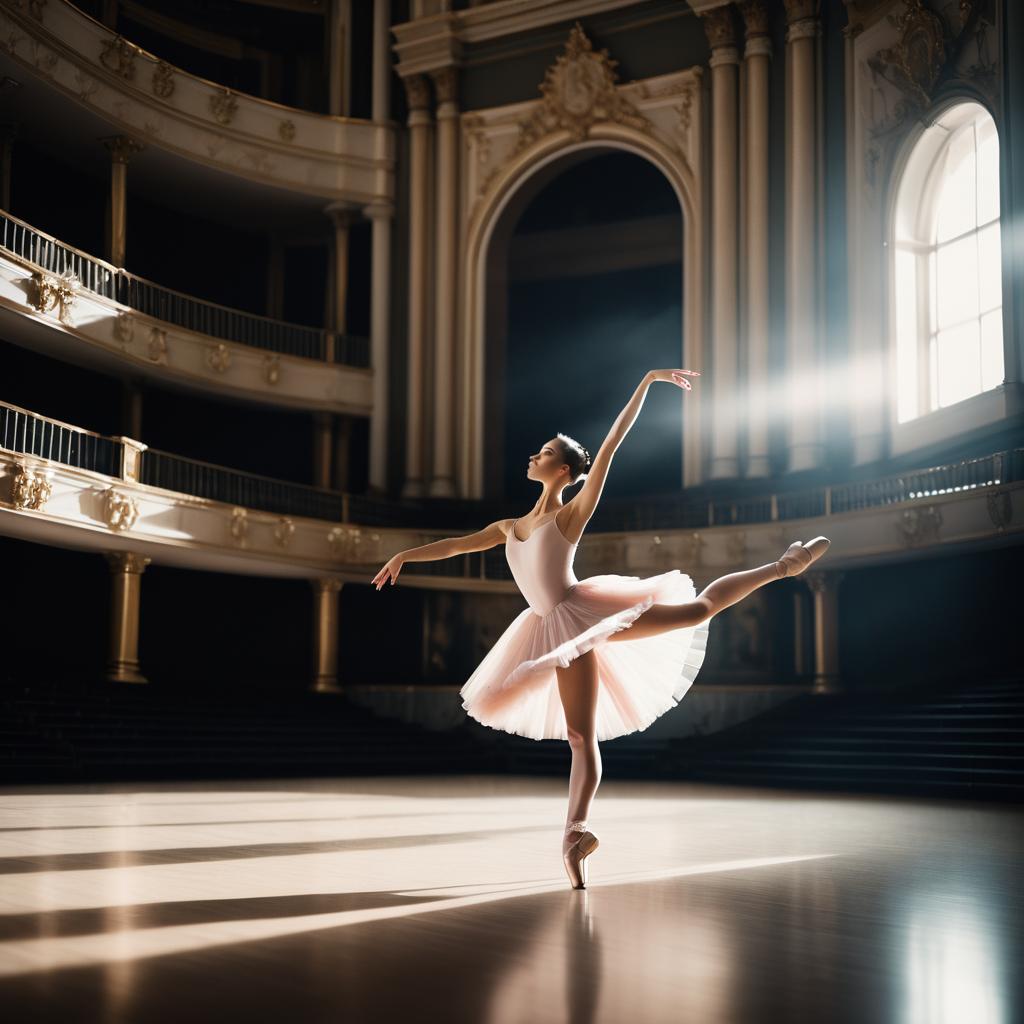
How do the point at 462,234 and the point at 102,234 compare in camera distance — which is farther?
the point at 462,234

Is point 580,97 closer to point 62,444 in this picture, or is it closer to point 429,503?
point 429,503

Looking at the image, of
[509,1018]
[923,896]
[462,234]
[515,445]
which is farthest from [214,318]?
[509,1018]

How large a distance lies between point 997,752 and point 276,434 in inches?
668

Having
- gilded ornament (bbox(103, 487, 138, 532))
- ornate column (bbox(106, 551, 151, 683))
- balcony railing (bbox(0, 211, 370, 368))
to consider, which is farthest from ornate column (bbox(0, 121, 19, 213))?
ornate column (bbox(106, 551, 151, 683))

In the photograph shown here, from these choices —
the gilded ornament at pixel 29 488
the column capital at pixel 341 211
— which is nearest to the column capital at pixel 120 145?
the column capital at pixel 341 211

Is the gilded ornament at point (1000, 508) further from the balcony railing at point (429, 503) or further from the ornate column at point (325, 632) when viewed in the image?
the ornate column at point (325, 632)

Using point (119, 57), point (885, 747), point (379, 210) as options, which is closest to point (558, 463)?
point (885, 747)

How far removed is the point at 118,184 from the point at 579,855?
2041cm

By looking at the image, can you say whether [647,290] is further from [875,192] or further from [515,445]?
[875,192]

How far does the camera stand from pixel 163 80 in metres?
23.6

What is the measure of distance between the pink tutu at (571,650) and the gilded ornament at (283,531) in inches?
665

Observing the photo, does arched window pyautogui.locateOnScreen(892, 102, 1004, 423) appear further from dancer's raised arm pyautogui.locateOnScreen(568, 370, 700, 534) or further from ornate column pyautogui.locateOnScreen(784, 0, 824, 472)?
dancer's raised arm pyautogui.locateOnScreen(568, 370, 700, 534)

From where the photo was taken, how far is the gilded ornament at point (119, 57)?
2233 cm

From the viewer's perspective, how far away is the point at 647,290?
28922mm
